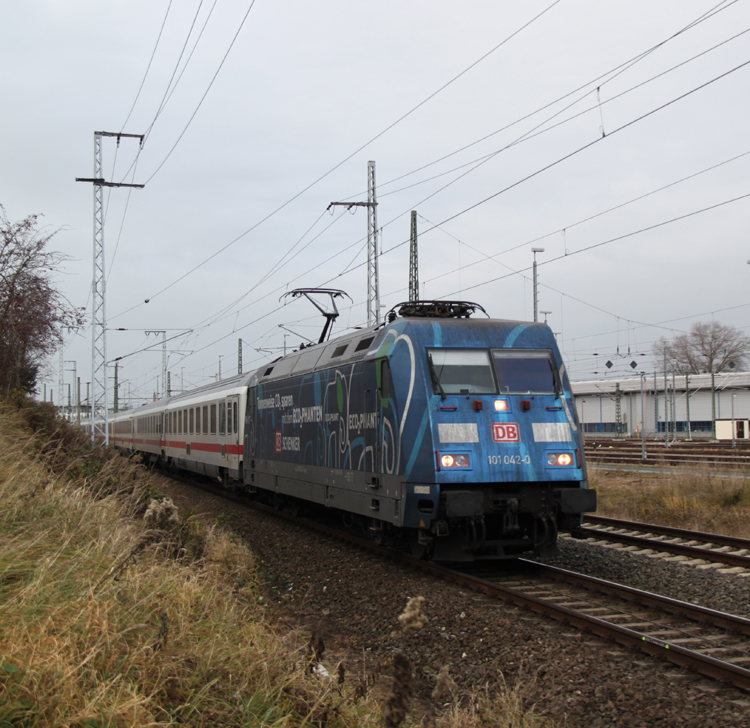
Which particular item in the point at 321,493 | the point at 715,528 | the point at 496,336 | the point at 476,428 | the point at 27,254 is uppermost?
the point at 27,254

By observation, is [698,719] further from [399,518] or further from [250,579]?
[250,579]

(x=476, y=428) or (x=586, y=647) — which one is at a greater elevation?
(x=476, y=428)

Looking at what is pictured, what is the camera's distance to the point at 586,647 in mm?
5863

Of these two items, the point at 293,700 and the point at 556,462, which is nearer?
the point at 293,700

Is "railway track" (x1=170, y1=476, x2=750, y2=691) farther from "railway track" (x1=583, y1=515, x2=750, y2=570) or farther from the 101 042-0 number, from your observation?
the 101 042-0 number

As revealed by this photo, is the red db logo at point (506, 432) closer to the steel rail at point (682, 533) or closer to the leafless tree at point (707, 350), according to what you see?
the steel rail at point (682, 533)

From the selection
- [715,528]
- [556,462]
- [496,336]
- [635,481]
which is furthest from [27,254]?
[635,481]

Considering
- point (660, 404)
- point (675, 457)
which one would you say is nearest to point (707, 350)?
point (660, 404)

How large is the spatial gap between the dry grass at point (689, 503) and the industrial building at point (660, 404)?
31430 mm

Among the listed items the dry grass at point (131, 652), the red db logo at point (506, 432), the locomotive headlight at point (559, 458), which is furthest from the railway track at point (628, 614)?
the red db logo at point (506, 432)

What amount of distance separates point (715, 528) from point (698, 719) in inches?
353

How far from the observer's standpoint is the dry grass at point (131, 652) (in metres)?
3.31

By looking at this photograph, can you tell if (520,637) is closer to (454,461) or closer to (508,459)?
(454,461)

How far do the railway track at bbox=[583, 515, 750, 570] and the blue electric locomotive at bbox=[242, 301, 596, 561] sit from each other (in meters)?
1.13
